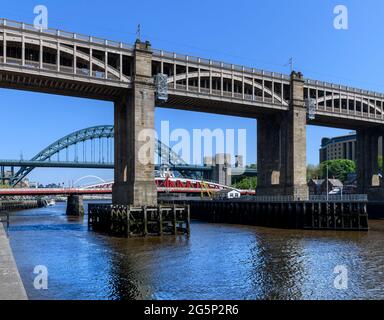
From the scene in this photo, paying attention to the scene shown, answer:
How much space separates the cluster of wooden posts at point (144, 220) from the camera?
52.1 meters

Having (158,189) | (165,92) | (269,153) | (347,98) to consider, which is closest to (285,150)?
(269,153)

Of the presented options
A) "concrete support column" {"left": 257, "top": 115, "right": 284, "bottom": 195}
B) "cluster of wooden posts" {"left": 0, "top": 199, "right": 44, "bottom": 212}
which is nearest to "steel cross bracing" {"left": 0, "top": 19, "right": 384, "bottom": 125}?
"concrete support column" {"left": 257, "top": 115, "right": 284, "bottom": 195}

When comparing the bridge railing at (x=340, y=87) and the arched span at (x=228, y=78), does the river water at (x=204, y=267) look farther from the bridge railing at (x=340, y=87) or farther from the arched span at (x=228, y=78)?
the bridge railing at (x=340, y=87)

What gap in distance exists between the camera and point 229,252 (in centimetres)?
3844

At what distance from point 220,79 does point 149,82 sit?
1608 centimetres

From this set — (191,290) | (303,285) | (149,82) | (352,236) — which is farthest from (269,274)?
(149,82)

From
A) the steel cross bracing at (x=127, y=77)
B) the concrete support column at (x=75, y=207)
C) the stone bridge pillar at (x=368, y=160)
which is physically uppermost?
the steel cross bracing at (x=127, y=77)

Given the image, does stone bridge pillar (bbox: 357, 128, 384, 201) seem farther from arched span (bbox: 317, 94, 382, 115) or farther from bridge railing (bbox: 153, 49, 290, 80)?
bridge railing (bbox: 153, 49, 290, 80)

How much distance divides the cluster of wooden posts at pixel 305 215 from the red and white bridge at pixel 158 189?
223ft

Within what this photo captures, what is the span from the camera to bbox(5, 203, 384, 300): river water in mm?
23281

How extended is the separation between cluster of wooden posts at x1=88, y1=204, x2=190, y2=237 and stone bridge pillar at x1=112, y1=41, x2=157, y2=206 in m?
4.35

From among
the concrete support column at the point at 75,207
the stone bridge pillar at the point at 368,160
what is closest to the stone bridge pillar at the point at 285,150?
the stone bridge pillar at the point at 368,160

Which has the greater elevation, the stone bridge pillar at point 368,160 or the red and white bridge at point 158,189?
the stone bridge pillar at point 368,160
